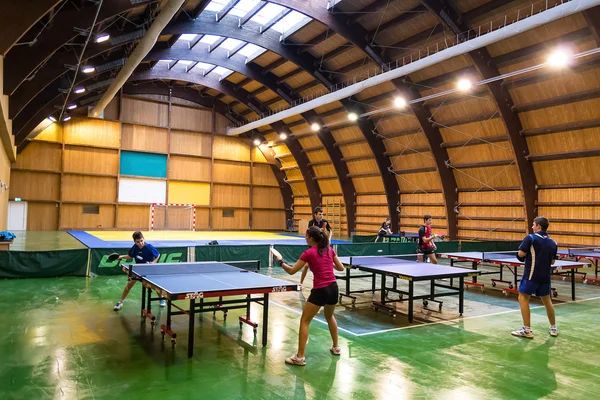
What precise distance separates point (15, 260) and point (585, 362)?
40.9ft

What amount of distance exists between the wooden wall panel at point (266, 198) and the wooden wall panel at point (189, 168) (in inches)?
168

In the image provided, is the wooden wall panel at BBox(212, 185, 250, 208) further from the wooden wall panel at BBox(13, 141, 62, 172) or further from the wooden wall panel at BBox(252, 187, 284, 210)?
the wooden wall panel at BBox(13, 141, 62, 172)

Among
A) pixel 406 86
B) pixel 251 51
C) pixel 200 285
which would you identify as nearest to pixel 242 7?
pixel 251 51

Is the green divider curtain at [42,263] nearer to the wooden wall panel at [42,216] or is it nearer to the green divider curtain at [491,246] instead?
the green divider curtain at [491,246]

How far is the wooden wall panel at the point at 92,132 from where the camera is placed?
27.6 meters

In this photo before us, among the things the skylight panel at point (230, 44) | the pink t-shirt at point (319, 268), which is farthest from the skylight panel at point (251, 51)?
the pink t-shirt at point (319, 268)

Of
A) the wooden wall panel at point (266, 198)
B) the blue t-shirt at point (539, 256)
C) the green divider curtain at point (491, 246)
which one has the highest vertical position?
the wooden wall panel at point (266, 198)

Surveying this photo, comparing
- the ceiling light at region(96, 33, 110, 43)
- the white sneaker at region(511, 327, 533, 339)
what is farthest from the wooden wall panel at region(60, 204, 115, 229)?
the white sneaker at region(511, 327, 533, 339)

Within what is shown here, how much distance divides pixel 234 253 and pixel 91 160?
60.8ft

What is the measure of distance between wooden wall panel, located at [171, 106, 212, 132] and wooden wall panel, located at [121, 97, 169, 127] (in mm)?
645

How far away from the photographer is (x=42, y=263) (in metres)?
11.4

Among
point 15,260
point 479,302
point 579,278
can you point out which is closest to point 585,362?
point 479,302

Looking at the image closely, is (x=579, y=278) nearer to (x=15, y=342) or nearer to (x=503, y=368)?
(x=503, y=368)

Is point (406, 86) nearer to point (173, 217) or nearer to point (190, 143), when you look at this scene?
point (190, 143)
